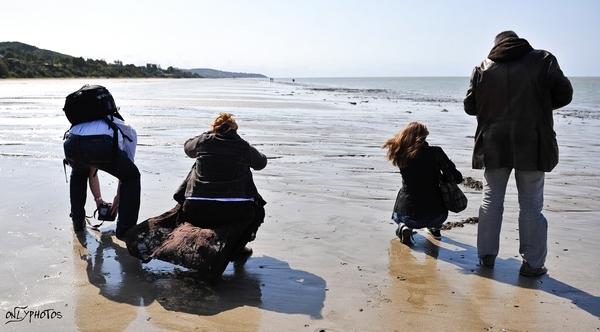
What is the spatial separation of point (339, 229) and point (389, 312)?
2.21m

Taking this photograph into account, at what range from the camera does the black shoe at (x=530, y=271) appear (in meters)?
4.91

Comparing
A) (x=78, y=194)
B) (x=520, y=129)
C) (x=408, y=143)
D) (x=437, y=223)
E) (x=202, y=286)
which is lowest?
(x=202, y=286)

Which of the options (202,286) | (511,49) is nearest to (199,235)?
(202,286)

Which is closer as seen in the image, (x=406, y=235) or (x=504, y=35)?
(x=504, y=35)

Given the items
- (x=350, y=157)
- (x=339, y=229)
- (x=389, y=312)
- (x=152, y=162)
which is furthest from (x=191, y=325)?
(x=350, y=157)

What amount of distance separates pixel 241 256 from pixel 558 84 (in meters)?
3.11

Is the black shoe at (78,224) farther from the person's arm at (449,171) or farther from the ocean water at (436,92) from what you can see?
the ocean water at (436,92)

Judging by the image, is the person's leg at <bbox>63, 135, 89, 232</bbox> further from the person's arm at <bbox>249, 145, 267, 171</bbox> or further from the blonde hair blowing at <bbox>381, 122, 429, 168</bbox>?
the blonde hair blowing at <bbox>381, 122, 429, 168</bbox>

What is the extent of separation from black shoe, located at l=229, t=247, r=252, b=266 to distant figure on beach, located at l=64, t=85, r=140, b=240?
1.09 metres

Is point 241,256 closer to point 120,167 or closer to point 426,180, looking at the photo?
point 120,167

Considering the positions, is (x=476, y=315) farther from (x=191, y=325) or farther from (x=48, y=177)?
(x=48, y=177)

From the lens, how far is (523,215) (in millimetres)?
5043

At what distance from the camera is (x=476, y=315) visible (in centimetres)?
407

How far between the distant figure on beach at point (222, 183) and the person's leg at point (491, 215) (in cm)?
211
